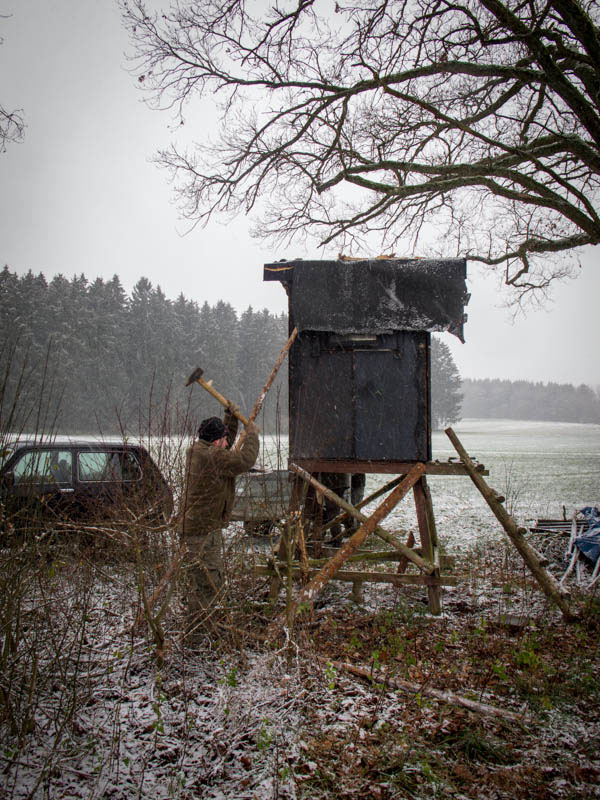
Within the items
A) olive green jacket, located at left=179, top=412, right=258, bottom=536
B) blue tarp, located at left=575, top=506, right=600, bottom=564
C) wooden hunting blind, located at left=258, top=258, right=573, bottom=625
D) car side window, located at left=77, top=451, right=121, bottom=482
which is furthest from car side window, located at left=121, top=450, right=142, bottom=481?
blue tarp, located at left=575, top=506, right=600, bottom=564

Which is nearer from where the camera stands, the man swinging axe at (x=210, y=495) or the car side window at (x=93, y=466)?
the man swinging axe at (x=210, y=495)

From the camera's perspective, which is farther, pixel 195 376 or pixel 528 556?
pixel 528 556

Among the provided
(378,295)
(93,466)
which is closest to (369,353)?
(378,295)

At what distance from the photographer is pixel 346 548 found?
517 centimetres

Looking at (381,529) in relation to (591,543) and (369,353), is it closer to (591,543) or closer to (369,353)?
(369,353)

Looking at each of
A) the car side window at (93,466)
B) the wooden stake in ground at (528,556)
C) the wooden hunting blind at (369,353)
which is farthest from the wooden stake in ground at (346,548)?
the car side window at (93,466)

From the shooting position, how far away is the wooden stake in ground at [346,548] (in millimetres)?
4616

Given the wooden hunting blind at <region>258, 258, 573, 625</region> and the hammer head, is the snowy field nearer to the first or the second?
the wooden hunting blind at <region>258, 258, 573, 625</region>

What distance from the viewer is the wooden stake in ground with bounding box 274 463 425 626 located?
462 cm

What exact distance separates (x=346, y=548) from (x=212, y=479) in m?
1.68

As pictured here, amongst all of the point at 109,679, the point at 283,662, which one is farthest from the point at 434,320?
the point at 109,679

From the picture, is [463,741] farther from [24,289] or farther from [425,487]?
[24,289]

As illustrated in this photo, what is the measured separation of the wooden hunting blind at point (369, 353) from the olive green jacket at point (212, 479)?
4.51 ft

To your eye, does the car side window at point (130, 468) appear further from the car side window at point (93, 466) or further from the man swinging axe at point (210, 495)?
the man swinging axe at point (210, 495)
